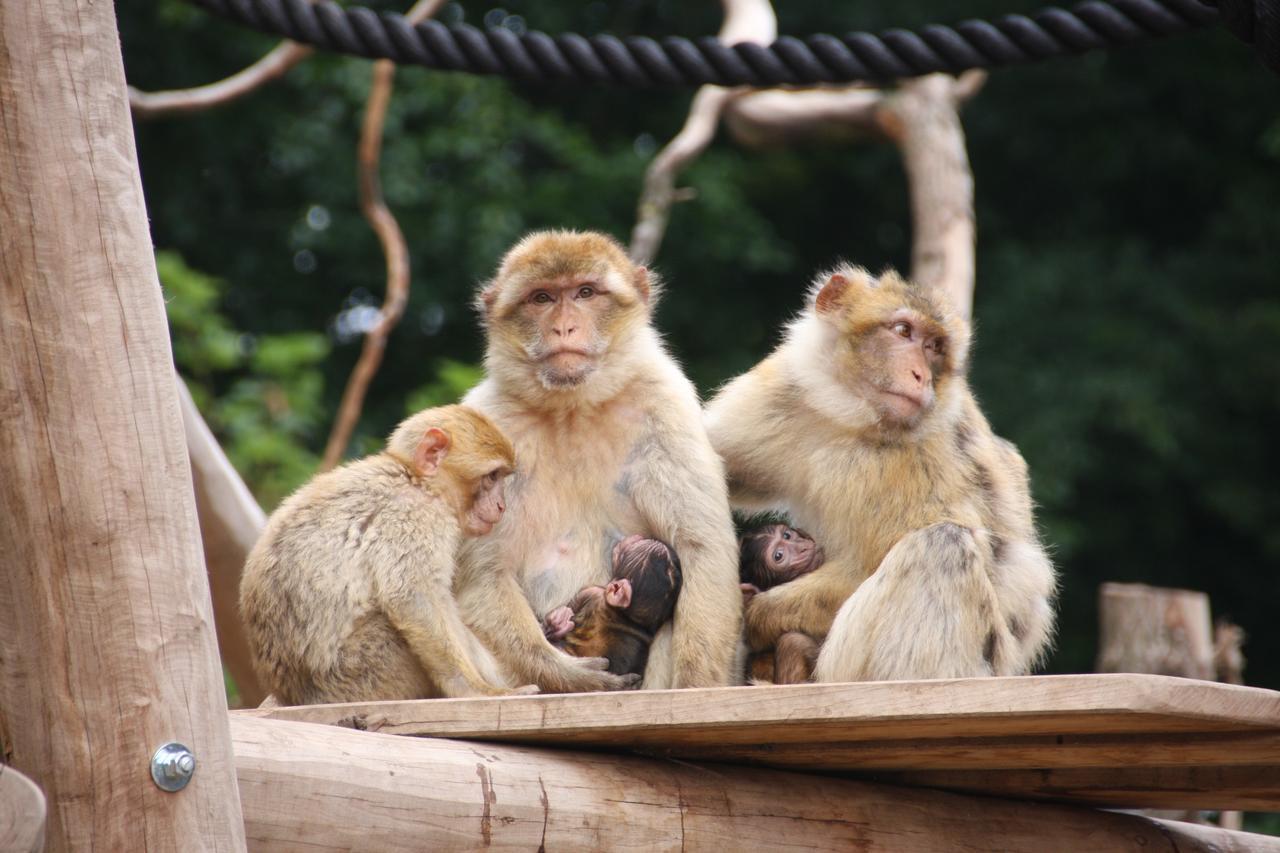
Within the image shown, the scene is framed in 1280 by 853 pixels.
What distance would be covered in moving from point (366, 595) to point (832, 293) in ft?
5.18

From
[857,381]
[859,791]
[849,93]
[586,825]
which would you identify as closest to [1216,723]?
[859,791]

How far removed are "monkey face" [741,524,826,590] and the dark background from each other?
7800mm

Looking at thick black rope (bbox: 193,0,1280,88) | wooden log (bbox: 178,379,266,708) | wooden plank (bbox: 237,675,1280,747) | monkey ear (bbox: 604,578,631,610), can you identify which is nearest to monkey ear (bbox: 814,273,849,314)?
thick black rope (bbox: 193,0,1280,88)

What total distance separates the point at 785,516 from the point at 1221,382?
932 centimetres

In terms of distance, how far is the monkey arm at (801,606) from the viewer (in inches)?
160

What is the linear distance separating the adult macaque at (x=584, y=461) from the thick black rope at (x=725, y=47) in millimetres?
706

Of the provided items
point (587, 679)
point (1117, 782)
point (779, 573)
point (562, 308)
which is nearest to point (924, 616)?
point (1117, 782)

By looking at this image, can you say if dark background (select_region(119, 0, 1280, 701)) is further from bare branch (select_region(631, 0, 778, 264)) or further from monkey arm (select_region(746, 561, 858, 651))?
monkey arm (select_region(746, 561, 858, 651))

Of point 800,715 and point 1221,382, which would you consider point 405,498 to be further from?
point 1221,382

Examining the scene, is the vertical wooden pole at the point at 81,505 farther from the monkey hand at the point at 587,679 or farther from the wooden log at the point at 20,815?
the monkey hand at the point at 587,679

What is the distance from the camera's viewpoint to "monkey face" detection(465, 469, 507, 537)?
397cm

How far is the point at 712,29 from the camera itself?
15.0 metres

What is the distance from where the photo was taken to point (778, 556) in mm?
4363

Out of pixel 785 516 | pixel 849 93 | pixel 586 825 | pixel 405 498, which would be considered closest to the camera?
pixel 586 825
